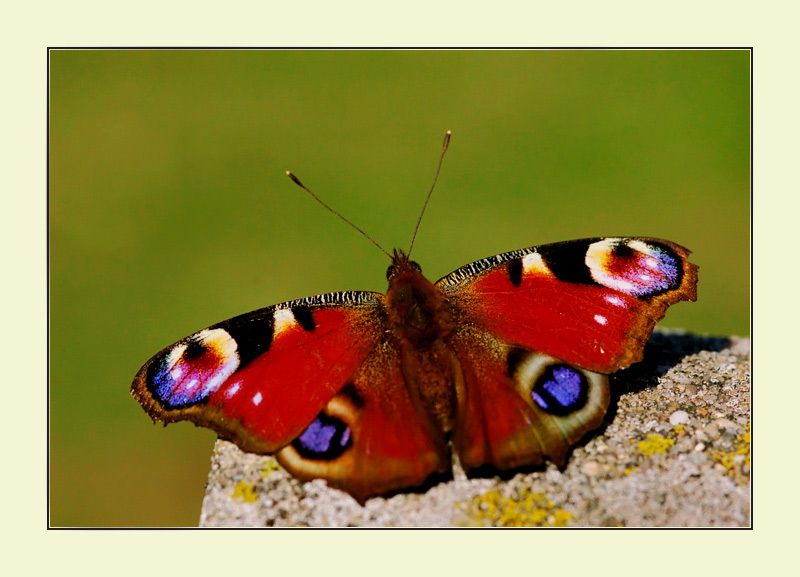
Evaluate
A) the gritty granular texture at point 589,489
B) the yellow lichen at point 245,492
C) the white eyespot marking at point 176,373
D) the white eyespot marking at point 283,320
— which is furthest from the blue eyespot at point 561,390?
the white eyespot marking at point 176,373

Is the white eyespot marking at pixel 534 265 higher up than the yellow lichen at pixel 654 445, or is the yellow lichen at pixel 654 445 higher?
the white eyespot marking at pixel 534 265

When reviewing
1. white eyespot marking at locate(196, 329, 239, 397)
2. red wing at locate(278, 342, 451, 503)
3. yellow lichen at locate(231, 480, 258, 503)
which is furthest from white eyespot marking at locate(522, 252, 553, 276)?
yellow lichen at locate(231, 480, 258, 503)

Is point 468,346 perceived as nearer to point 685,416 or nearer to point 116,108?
point 685,416

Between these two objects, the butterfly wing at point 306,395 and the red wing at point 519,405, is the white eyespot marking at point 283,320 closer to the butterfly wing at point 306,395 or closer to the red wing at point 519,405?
the butterfly wing at point 306,395

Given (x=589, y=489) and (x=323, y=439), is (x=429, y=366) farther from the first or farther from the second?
(x=589, y=489)

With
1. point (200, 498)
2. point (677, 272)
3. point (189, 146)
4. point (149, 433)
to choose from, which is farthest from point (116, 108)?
point (677, 272)

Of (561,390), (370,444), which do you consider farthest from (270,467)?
(561,390)
